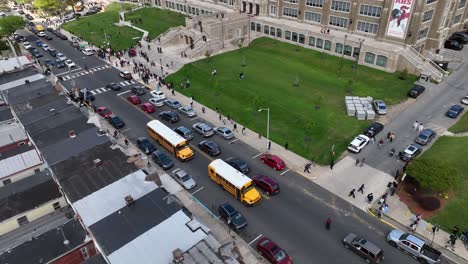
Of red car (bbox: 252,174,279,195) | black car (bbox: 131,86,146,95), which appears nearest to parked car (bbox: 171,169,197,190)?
red car (bbox: 252,174,279,195)

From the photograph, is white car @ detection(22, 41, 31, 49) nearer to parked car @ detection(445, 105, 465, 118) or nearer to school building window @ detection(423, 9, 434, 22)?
school building window @ detection(423, 9, 434, 22)

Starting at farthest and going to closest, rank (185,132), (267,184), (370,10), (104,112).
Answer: (370,10) → (104,112) → (185,132) → (267,184)

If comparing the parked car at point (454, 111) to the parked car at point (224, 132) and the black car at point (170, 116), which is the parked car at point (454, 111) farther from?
the black car at point (170, 116)

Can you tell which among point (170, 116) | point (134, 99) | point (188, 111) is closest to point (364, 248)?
point (188, 111)

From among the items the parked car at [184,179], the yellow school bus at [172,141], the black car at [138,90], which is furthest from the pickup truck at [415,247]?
the black car at [138,90]

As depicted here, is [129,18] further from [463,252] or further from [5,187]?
[463,252]

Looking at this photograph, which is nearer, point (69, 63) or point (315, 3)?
point (315, 3)

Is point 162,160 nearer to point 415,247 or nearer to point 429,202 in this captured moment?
point 415,247
